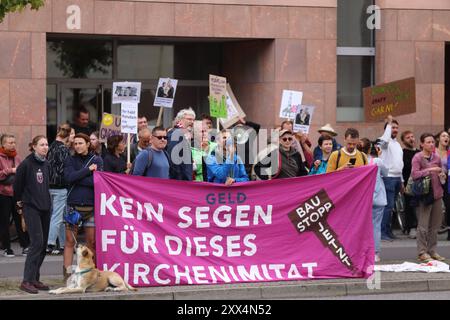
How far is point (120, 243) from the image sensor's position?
12.6 metres

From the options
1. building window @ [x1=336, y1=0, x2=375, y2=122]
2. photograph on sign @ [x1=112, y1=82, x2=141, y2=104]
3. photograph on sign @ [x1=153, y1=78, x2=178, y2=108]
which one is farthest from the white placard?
building window @ [x1=336, y1=0, x2=375, y2=122]

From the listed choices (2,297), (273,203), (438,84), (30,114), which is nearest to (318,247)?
(273,203)

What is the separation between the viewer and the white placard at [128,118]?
16.6 m

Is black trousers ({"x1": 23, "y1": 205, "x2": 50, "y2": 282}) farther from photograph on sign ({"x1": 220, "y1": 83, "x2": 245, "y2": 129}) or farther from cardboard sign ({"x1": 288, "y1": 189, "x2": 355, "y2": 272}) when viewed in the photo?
photograph on sign ({"x1": 220, "y1": 83, "x2": 245, "y2": 129})

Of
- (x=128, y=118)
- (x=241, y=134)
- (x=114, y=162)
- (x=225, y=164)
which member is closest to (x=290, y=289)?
(x=225, y=164)

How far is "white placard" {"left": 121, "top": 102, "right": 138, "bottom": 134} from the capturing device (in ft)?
54.6

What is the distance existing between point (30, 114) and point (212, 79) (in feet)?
12.6

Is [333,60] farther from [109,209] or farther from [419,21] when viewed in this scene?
[109,209]

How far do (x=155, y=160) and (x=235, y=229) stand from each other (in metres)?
1.26

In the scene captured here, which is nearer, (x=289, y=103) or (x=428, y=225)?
(x=428, y=225)

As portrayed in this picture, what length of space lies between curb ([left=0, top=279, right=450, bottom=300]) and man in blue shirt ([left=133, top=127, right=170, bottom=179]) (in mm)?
1495

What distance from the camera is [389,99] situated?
18.4 meters

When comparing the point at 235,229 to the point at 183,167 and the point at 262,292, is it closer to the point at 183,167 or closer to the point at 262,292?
the point at 262,292

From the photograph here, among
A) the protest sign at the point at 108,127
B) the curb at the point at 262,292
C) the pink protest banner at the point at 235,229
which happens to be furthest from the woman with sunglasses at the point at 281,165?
the protest sign at the point at 108,127
